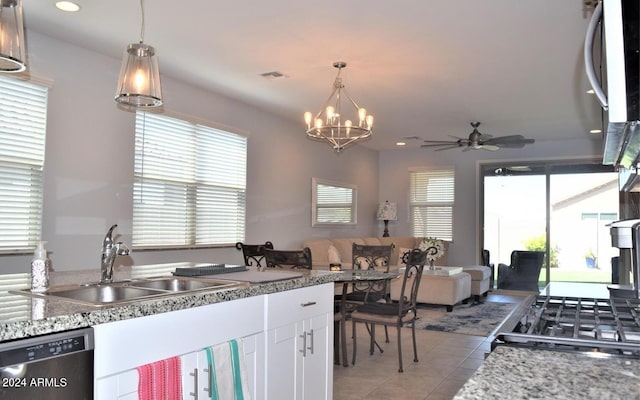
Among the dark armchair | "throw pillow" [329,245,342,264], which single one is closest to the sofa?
"throw pillow" [329,245,342,264]

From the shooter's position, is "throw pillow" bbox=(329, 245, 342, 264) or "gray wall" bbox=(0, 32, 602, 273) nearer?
"gray wall" bbox=(0, 32, 602, 273)

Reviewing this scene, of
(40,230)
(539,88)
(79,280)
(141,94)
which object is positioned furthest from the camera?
(539,88)

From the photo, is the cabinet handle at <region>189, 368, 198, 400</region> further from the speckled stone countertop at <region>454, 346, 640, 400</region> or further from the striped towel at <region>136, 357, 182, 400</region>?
the speckled stone countertop at <region>454, 346, 640, 400</region>

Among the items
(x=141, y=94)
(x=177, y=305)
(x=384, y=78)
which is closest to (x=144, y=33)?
(x=141, y=94)

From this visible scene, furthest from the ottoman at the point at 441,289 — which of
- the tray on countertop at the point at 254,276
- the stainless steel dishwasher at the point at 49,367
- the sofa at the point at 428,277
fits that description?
the stainless steel dishwasher at the point at 49,367

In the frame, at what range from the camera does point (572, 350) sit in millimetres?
1142

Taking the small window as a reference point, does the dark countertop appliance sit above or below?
below

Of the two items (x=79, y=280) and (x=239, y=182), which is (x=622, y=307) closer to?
(x=79, y=280)

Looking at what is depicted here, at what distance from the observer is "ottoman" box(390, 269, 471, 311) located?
→ 6.94m

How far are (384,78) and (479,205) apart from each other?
5.01 meters

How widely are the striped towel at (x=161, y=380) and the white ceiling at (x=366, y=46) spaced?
267cm

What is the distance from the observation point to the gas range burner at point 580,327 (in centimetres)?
116

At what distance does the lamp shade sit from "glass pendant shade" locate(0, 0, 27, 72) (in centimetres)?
824

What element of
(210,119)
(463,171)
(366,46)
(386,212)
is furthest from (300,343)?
(463,171)
